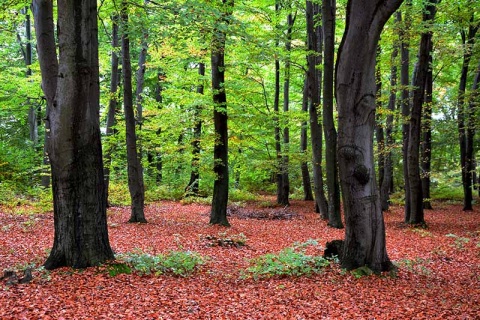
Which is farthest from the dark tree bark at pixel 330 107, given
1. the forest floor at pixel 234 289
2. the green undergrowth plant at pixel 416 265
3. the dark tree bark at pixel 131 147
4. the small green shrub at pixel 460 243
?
the dark tree bark at pixel 131 147

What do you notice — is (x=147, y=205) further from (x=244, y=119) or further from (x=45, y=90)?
(x=45, y=90)

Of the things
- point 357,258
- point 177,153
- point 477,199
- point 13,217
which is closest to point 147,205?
point 177,153

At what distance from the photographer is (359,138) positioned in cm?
603

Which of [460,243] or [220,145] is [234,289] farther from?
[460,243]

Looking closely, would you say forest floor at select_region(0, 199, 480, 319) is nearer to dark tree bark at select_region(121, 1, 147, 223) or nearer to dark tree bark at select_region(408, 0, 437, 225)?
dark tree bark at select_region(121, 1, 147, 223)

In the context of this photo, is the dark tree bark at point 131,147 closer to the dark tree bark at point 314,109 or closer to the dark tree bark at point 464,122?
the dark tree bark at point 314,109

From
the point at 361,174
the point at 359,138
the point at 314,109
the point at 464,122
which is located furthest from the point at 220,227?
the point at 464,122

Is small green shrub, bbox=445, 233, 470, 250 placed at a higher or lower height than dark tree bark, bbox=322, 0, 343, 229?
lower

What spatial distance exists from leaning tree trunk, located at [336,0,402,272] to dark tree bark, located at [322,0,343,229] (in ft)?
19.8

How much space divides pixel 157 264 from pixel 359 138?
13.5 feet

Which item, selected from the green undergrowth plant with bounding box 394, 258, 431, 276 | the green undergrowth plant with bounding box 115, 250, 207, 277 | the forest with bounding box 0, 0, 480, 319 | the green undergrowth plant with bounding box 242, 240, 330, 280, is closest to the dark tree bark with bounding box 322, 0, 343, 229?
the forest with bounding box 0, 0, 480, 319

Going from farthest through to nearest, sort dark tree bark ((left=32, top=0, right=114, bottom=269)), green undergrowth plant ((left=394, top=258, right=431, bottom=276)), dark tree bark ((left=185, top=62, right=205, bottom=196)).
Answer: dark tree bark ((left=185, top=62, right=205, bottom=196))
green undergrowth plant ((left=394, top=258, right=431, bottom=276))
dark tree bark ((left=32, top=0, right=114, bottom=269))

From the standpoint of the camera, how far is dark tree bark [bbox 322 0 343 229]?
11.8 meters

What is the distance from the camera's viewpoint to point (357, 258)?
623cm
